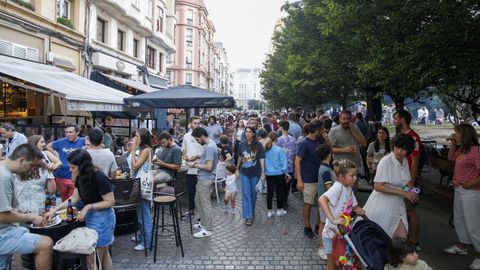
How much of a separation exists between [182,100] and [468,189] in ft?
21.8

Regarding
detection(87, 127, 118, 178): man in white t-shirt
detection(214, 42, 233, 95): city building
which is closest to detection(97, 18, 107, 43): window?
detection(87, 127, 118, 178): man in white t-shirt

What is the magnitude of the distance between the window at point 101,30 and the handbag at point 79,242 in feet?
54.0

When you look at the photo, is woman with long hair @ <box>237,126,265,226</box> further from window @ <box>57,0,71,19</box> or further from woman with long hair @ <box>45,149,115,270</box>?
window @ <box>57,0,71,19</box>

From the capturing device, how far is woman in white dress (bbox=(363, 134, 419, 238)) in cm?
444

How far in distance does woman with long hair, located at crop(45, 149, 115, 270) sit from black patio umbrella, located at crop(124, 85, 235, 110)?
532 centimetres

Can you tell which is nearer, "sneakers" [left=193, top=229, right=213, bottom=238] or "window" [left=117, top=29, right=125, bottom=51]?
"sneakers" [left=193, top=229, right=213, bottom=238]

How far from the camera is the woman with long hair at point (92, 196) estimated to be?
4.07 m

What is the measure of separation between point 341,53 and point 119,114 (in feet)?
32.3

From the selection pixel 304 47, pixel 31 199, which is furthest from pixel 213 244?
pixel 304 47

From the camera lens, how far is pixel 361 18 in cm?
656

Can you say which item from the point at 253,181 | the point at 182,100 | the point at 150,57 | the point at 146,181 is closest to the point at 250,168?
the point at 253,181

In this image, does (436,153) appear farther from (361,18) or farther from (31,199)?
(31,199)

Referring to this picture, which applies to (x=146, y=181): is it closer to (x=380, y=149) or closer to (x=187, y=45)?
(x=380, y=149)

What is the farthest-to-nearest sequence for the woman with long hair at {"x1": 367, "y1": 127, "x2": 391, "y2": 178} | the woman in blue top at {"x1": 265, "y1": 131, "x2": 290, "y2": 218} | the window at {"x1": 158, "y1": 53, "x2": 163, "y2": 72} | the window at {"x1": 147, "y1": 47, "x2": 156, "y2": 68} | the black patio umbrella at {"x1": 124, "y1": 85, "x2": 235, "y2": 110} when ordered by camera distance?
1. the window at {"x1": 158, "y1": 53, "x2": 163, "y2": 72}
2. the window at {"x1": 147, "y1": 47, "x2": 156, "y2": 68}
3. the black patio umbrella at {"x1": 124, "y1": 85, "x2": 235, "y2": 110}
4. the woman with long hair at {"x1": 367, "y1": 127, "x2": 391, "y2": 178}
5. the woman in blue top at {"x1": 265, "y1": 131, "x2": 290, "y2": 218}
